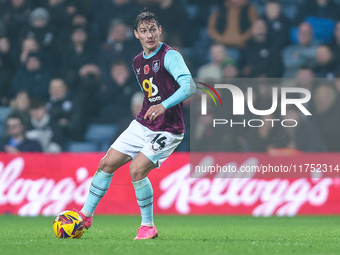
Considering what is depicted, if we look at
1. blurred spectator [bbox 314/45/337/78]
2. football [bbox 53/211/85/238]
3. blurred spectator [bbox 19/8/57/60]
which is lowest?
football [bbox 53/211/85/238]

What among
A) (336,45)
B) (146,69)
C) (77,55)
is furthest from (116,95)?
(146,69)

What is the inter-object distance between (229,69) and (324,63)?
1.79m

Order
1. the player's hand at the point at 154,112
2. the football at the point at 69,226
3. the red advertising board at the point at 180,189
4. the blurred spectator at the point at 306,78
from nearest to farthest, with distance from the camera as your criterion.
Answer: the player's hand at the point at 154,112
the football at the point at 69,226
the red advertising board at the point at 180,189
the blurred spectator at the point at 306,78

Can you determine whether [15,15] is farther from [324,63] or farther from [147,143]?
[147,143]

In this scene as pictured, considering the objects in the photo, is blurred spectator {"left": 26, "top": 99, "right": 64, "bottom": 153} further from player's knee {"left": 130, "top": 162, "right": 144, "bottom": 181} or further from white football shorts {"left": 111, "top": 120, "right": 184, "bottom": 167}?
player's knee {"left": 130, "top": 162, "right": 144, "bottom": 181}

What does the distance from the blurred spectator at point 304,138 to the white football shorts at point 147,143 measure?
4.70 m

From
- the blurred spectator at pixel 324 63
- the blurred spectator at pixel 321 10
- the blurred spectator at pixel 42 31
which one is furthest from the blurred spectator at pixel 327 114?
the blurred spectator at pixel 42 31

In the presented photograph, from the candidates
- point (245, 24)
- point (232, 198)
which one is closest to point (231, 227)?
point (232, 198)

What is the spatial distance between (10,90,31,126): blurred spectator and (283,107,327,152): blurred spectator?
4.67 m

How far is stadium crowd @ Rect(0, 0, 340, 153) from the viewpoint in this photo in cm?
1008

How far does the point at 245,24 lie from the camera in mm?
11453

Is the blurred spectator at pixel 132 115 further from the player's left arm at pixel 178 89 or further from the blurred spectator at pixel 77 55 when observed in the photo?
the player's left arm at pixel 178 89

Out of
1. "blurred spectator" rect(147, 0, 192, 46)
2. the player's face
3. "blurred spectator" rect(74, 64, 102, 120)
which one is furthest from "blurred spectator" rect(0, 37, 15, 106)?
the player's face

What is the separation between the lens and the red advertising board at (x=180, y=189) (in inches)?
367
